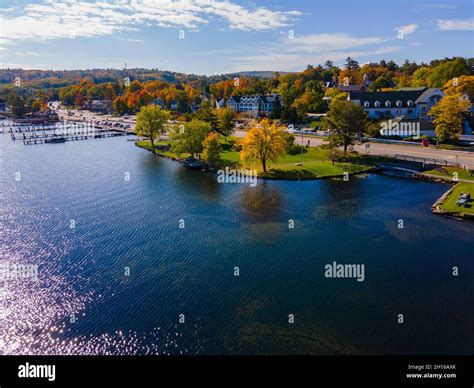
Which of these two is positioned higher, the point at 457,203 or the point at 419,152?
the point at 419,152

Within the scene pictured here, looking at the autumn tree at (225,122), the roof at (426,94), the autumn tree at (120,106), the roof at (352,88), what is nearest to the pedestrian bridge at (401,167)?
the autumn tree at (225,122)

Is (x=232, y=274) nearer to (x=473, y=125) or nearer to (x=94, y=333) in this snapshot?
(x=94, y=333)

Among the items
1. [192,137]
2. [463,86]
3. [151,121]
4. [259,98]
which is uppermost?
[259,98]

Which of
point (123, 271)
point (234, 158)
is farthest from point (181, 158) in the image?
point (123, 271)

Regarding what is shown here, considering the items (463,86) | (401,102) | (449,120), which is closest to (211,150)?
(449,120)

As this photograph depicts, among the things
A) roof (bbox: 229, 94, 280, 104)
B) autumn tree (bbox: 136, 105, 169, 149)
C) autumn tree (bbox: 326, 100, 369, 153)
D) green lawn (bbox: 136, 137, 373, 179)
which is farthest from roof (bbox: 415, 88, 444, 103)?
autumn tree (bbox: 136, 105, 169, 149)

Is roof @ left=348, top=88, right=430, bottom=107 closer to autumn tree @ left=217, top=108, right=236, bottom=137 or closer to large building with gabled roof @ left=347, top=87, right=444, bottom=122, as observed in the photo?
large building with gabled roof @ left=347, top=87, right=444, bottom=122

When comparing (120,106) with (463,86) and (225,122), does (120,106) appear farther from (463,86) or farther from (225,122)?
(463,86)
